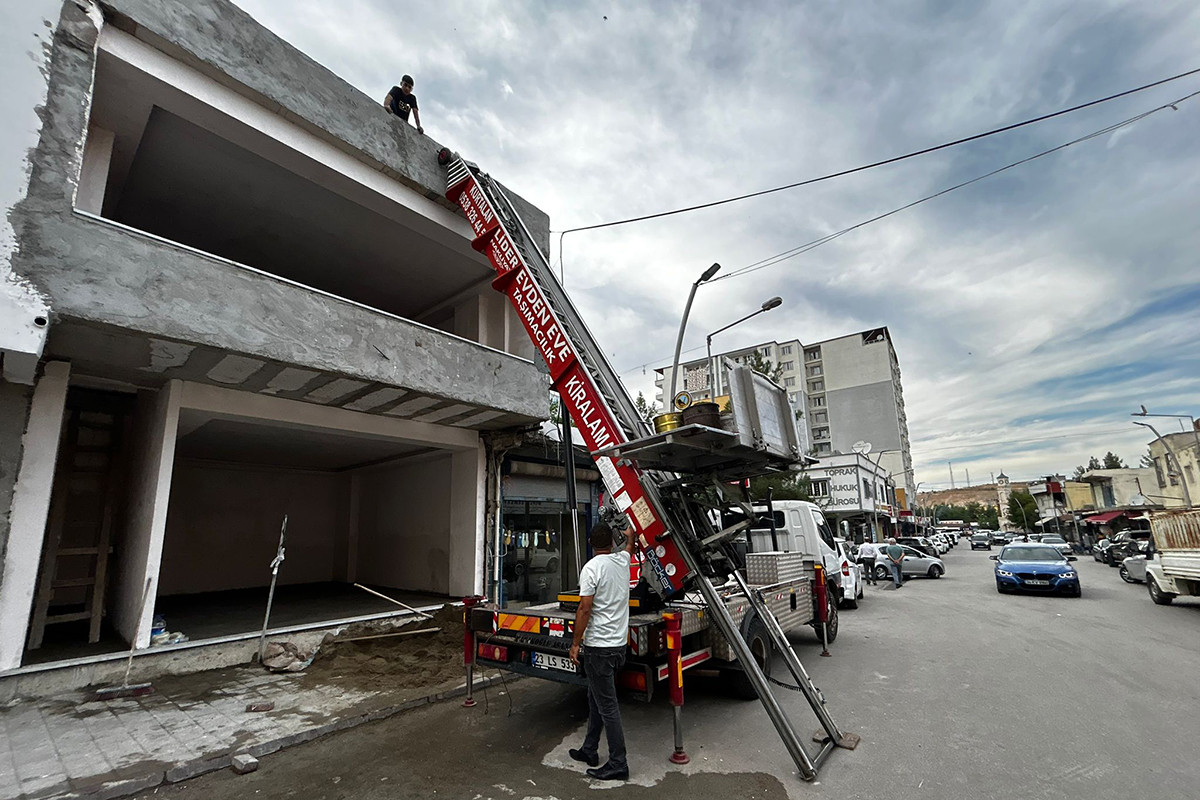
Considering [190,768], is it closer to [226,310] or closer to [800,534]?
[226,310]

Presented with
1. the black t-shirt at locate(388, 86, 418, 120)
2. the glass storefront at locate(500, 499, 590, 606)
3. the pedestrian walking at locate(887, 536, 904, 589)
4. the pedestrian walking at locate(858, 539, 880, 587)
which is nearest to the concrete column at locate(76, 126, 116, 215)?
the black t-shirt at locate(388, 86, 418, 120)

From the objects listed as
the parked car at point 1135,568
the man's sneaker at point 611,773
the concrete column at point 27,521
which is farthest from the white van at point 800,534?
the parked car at point 1135,568

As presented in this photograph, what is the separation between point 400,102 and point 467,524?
7.51 meters

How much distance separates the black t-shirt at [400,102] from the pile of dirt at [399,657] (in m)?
8.30

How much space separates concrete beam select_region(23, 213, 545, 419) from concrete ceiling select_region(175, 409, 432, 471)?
2328 mm

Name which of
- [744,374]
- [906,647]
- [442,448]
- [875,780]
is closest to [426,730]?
[875,780]

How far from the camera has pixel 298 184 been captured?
8477mm

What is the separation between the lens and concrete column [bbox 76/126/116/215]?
6.60 metres

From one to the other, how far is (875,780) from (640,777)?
1728 mm

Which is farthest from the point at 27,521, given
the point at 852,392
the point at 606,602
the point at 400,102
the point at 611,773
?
the point at 852,392

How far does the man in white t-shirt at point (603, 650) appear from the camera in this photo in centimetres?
421

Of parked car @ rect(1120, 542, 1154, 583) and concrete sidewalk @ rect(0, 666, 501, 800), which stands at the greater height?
concrete sidewalk @ rect(0, 666, 501, 800)

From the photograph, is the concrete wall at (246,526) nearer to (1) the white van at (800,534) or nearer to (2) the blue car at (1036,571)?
(1) the white van at (800,534)

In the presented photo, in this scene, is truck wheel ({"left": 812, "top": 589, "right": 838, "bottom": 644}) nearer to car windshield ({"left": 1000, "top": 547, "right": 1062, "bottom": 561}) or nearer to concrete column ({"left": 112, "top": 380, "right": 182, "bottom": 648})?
concrete column ({"left": 112, "top": 380, "right": 182, "bottom": 648})
